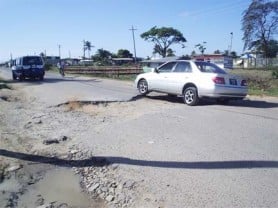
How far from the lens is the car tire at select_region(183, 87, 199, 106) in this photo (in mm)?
14211

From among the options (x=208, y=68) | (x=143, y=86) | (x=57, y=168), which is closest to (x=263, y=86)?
(x=143, y=86)

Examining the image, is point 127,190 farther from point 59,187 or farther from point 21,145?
point 21,145

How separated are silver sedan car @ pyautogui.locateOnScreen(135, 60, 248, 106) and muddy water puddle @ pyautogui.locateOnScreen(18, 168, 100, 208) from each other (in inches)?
315

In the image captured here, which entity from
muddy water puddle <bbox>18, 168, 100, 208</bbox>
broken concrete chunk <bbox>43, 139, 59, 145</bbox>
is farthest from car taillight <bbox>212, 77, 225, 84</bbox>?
muddy water puddle <bbox>18, 168, 100, 208</bbox>

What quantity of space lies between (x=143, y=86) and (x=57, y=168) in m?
10.1

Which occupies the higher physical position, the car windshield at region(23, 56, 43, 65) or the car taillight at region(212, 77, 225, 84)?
the car windshield at region(23, 56, 43, 65)

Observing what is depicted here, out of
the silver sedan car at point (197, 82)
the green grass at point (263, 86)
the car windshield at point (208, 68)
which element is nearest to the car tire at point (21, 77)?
the green grass at point (263, 86)

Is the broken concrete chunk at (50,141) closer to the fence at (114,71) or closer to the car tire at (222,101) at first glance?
the car tire at (222,101)

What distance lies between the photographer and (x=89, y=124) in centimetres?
1085

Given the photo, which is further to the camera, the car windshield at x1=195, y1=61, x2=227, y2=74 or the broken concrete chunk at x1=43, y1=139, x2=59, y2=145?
the car windshield at x1=195, y1=61, x2=227, y2=74

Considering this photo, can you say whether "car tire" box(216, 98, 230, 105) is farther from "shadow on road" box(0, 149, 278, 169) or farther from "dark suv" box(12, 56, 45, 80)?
"dark suv" box(12, 56, 45, 80)

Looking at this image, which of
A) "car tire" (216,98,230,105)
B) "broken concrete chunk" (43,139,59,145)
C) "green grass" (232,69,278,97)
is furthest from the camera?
"green grass" (232,69,278,97)

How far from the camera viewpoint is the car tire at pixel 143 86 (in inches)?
664

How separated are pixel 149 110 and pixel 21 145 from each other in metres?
5.09
